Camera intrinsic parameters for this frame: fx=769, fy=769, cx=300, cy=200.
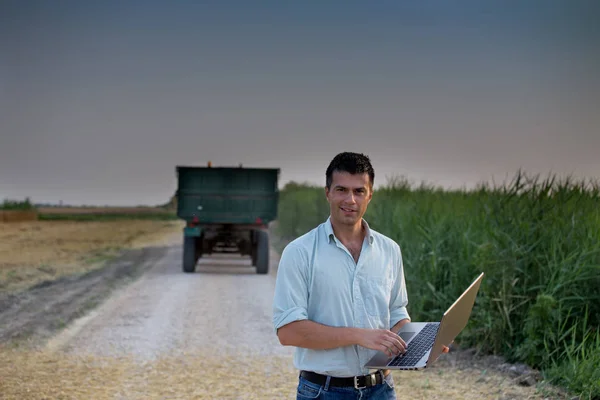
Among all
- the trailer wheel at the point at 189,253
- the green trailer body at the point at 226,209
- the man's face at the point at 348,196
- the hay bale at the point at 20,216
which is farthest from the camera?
the hay bale at the point at 20,216

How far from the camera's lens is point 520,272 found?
9.17 m

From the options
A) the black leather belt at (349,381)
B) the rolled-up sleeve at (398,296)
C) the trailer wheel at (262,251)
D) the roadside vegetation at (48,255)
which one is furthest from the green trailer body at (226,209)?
the black leather belt at (349,381)

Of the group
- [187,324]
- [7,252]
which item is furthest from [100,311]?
[7,252]

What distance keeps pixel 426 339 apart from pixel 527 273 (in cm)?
584

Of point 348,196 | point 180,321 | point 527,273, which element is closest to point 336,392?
point 348,196

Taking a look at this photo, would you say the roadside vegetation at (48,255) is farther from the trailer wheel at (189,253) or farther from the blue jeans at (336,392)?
the blue jeans at (336,392)

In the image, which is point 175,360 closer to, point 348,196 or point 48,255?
point 348,196

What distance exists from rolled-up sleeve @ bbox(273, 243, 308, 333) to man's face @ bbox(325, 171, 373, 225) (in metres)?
0.27

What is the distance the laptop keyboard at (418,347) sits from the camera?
3477mm

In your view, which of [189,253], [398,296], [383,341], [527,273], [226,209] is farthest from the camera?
[226,209]

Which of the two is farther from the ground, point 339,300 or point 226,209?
point 226,209

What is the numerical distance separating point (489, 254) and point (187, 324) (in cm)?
491

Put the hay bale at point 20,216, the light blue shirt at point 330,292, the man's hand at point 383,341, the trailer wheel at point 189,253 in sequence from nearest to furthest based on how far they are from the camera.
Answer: the man's hand at point 383,341 < the light blue shirt at point 330,292 < the trailer wheel at point 189,253 < the hay bale at point 20,216

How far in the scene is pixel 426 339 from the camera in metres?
3.67
